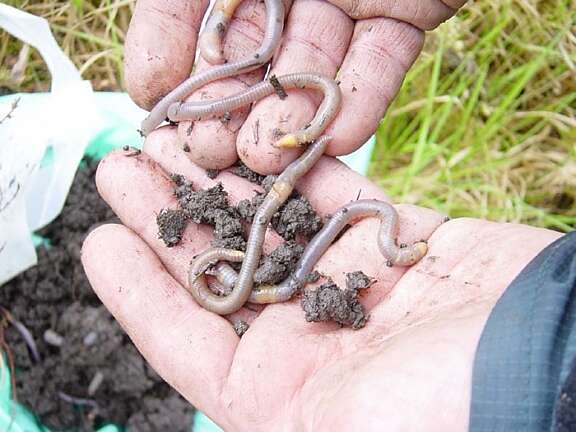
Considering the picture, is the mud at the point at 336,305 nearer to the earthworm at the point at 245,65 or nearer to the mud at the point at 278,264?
the mud at the point at 278,264

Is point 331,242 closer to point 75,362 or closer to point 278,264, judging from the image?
point 278,264

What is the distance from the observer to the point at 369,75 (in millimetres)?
4582

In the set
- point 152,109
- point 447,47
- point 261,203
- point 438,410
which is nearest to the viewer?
point 438,410

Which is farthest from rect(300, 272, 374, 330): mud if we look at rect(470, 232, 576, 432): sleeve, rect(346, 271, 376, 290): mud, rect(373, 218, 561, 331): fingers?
rect(470, 232, 576, 432): sleeve

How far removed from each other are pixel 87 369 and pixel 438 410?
11.1ft

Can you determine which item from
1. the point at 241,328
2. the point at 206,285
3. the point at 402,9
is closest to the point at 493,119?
the point at 402,9

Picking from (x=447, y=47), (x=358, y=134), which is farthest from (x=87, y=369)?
(x=447, y=47)

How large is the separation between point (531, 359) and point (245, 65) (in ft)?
8.76

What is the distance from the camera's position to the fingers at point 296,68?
4277mm

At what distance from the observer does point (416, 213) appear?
4.30m

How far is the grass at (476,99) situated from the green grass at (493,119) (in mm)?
12

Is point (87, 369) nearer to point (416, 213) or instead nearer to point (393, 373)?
point (416, 213)

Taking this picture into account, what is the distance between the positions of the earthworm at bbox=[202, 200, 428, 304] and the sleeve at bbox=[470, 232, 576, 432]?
1.10 metres

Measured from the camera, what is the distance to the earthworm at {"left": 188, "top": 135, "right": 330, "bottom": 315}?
397cm
